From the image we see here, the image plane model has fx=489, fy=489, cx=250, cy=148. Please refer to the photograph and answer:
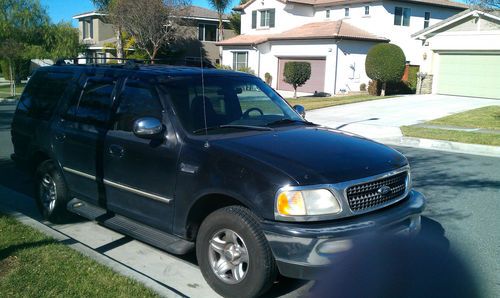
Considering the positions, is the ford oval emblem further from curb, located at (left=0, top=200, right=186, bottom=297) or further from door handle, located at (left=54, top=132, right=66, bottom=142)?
door handle, located at (left=54, top=132, right=66, bottom=142)

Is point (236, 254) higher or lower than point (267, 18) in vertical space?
lower

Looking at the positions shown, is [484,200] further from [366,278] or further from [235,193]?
[235,193]

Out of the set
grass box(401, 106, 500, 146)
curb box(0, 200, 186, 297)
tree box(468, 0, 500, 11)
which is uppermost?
tree box(468, 0, 500, 11)

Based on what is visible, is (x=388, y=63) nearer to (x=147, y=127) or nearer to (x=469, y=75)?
(x=469, y=75)

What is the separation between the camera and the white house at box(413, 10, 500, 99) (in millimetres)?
25203

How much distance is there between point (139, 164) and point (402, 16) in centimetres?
3118

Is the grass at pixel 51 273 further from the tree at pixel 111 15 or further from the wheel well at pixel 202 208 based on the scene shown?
the tree at pixel 111 15

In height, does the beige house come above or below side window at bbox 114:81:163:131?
above

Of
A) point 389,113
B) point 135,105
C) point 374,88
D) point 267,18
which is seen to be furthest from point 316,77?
point 135,105

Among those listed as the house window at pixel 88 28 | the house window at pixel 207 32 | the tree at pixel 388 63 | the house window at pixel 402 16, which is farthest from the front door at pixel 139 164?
the house window at pixel 88 28

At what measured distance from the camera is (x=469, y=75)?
26.3 metres

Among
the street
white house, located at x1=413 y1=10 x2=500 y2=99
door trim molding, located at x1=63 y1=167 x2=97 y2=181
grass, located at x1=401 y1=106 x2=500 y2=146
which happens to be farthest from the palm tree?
door trim molding, located at x1=63 y1=167 x2=97 y2=181

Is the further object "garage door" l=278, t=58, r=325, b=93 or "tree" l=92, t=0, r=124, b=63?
"tree" l=92, t=0, r=124, b=63

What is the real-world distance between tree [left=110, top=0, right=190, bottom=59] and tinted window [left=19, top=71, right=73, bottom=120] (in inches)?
1125
